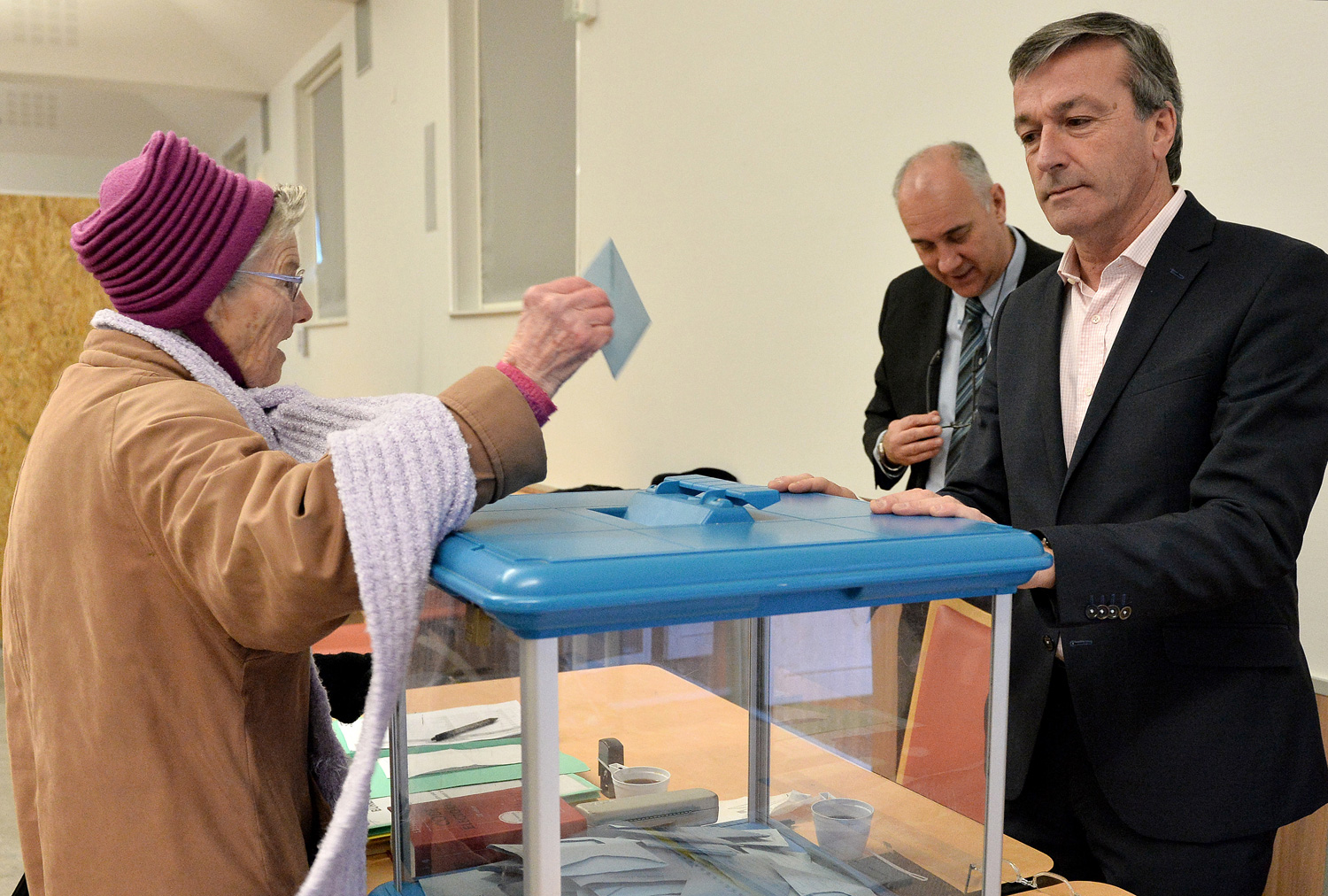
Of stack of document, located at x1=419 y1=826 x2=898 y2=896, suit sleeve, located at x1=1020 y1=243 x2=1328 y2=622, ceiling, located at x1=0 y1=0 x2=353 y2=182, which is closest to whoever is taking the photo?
stack of document, located at x1=419 y1=826 x2=898 y2=896

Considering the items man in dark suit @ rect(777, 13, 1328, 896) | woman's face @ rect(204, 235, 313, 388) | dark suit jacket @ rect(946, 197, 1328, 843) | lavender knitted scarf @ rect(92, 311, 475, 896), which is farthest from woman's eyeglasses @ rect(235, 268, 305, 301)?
dark suit jacket @ rect(946, 197, 1328, 843)

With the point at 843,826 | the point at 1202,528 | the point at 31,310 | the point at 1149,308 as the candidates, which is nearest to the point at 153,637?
the point at 843,826

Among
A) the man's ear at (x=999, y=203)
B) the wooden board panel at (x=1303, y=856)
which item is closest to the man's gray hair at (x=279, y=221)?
the man's ear at (x=999, y=203)

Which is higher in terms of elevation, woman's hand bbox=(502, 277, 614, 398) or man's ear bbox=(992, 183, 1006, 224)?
man's ear bbox=(992, 183, 1006, 224)

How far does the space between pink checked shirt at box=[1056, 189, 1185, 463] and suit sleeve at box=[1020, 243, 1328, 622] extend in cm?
17

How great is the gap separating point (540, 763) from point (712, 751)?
31 cm

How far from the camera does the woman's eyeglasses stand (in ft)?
3.90

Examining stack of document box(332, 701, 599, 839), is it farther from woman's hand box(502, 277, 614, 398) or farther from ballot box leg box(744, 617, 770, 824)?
woman's hand box(502, 277, 614, 398)

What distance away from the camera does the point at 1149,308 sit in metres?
1.37

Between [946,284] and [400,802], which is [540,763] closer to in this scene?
[400,802]

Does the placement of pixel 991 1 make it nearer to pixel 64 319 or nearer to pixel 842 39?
pixel 842 39

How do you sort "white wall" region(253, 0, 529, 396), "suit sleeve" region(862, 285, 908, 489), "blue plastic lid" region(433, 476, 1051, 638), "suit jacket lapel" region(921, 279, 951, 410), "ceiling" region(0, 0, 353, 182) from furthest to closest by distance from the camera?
"ceiling" region(0, 0, 353, 182) → "white wall" region(253, 0, 529, 396) → "suit sleeve" region(862, 285, 908, 489) → "suit jacket lapel" region(921, 279, 951, 410) → "blue plastic lid" region(433, 476, 1051, 638)

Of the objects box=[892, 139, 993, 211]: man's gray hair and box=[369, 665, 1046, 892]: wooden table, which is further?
box=[892, 139, 993, 211]: man's gray hair

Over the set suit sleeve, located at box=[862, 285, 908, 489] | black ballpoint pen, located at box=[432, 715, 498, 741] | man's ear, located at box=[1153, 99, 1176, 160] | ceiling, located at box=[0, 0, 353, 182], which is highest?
ceiling, located at box=[0, 0, 353, 182]
